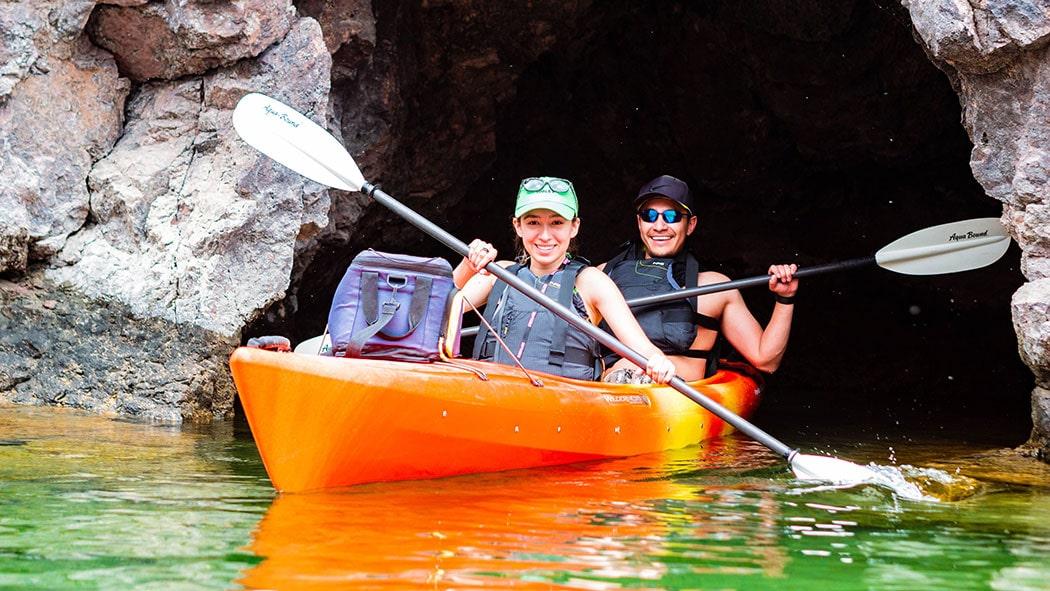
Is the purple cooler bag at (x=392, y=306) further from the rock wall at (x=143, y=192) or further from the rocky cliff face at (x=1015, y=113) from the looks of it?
the rocky cliff face at (x=1015, y=113)

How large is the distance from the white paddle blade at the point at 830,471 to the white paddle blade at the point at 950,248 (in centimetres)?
207

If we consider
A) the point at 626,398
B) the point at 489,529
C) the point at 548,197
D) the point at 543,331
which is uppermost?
the point at 548,197

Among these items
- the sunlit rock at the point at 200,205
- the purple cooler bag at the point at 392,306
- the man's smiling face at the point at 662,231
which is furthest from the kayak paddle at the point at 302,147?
the man's smiling face at the point at 662,231

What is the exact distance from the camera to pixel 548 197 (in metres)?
4.66

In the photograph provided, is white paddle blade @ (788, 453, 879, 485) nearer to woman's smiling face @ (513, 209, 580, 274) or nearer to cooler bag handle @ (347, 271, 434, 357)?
woman's smiling face @ (513, 209, 580, 274)

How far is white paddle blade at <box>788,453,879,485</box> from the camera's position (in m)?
3.94

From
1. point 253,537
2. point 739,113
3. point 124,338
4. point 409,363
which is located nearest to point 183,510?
point 253,537

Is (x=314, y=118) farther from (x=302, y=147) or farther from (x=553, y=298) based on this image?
(x=553, y=298)

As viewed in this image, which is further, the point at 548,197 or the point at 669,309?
the point at 669,309

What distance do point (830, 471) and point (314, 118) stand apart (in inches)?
127

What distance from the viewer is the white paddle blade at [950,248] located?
5.59 meters

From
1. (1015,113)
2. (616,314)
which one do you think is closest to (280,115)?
(616,314)

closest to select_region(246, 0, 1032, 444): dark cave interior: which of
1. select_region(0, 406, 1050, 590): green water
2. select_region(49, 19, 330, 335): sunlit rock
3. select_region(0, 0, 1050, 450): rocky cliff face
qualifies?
select_region(0, 0, 1050, 450): rocky cliff face

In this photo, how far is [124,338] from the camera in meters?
5.33
